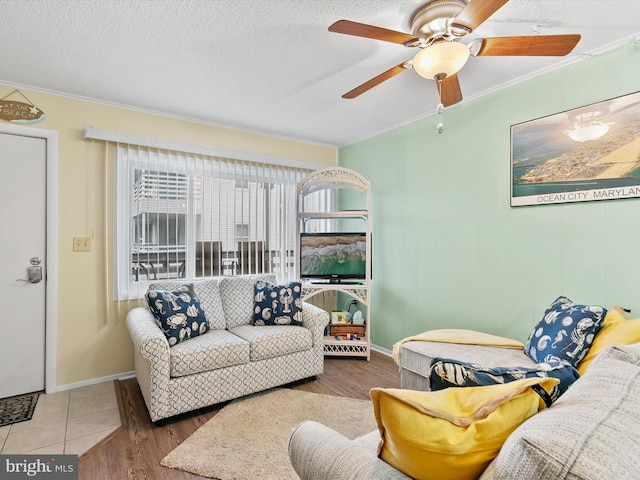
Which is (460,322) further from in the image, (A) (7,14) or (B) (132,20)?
(A) (7,14)

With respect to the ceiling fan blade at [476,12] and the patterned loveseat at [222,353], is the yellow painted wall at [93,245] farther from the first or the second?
the ceiling fan blade at [476,12]

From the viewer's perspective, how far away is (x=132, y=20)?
1896 mm

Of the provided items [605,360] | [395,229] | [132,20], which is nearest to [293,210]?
[395,229]

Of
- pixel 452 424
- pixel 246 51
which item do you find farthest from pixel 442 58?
pixel 452 424

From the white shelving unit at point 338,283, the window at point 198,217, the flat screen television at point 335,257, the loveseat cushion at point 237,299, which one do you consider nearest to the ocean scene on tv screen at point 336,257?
the flat screen television at point 335,257

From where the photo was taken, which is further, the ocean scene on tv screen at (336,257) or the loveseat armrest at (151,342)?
the ocean scene on tv screen at (336,257)

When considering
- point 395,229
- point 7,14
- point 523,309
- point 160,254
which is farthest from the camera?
point 395,229

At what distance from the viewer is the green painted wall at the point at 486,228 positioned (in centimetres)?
221

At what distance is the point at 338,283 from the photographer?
12.6 ft

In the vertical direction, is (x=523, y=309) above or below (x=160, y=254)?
below

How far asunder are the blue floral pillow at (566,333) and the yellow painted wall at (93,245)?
10.9ft

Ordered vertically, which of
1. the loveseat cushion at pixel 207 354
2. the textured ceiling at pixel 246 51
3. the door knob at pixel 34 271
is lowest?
the loveseat cushion at pixel 207 354

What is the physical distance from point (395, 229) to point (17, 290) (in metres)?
3.48

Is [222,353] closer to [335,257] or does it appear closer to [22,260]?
[335,257]
